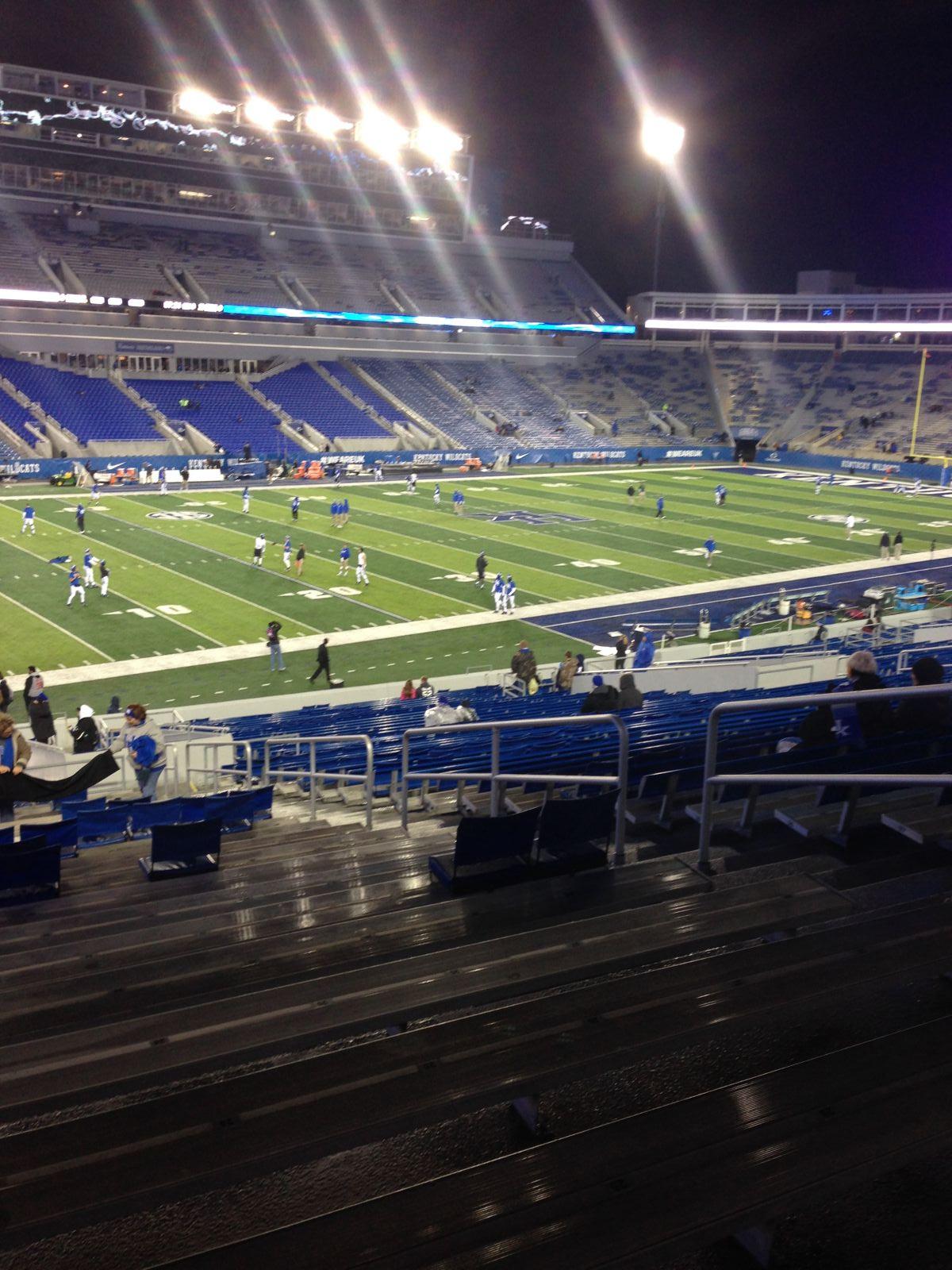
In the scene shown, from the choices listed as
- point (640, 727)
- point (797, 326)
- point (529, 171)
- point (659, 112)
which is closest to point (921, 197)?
point (797, 326)

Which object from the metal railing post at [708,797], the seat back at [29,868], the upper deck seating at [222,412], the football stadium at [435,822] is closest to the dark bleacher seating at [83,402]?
the football stadium at [435,822]

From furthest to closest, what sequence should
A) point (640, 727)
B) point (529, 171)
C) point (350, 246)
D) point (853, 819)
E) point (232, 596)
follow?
point (529, 171), point (350, 246), point (232, 596), point (640, 727), point (853, 819)

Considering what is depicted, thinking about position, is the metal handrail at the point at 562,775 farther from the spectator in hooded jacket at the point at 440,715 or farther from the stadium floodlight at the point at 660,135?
the stadium floodlight at the point at 660,135

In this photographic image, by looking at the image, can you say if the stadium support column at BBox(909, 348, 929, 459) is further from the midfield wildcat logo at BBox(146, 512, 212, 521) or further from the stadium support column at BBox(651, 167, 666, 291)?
the midfield wildcat logo at BBox(146, 512, 212, 521)

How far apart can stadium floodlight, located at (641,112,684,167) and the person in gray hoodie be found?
58.4 metres

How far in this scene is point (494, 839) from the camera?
207 inches

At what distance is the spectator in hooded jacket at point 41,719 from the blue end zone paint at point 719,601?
12.7 m

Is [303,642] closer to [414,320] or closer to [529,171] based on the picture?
[414,320]

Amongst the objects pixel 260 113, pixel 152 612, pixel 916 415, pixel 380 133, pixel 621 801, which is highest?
pixel 380 133

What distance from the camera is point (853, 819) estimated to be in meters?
5.58

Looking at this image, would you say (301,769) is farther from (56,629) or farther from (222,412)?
(222,412)

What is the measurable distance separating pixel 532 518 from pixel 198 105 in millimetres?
43641

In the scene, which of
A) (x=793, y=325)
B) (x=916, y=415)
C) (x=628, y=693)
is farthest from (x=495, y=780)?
(x=793, y=325)

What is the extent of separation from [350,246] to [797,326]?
105 ft
